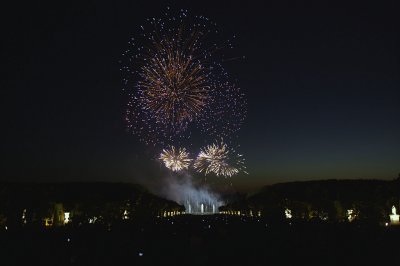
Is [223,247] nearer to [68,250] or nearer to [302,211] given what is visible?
[68,250]

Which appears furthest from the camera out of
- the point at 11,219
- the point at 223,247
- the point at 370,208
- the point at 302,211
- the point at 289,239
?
the point at 302,211

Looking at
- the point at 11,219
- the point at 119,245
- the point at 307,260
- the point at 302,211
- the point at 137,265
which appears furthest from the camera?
the point at 302,211

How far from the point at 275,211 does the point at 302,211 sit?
30.0 feet

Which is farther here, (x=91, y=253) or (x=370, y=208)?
(x=370, y=208)

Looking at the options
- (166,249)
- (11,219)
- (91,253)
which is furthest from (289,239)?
(11,219)

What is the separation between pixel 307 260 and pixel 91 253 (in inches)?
328

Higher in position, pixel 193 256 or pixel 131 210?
pixel 131 210

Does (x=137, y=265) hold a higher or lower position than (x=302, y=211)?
lower

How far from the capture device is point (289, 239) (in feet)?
94.2

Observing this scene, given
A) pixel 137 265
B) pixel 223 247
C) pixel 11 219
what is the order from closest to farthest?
pixel 137 265, pixel 223 247, pixel 11 219

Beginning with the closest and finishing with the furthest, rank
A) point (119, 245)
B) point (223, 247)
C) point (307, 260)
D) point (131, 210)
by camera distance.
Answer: point (307, 260) → point (119, 245) → point (223, 247) → point (131, 210)

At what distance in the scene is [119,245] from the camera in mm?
23516

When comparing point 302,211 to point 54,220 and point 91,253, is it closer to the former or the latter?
point 54,220

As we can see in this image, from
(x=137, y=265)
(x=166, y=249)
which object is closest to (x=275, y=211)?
(x=166, y=249)
